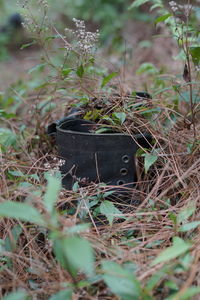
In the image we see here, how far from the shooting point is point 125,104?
57.4 inches

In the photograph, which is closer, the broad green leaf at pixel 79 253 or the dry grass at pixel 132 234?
the broad green leaf at pixel 79 253

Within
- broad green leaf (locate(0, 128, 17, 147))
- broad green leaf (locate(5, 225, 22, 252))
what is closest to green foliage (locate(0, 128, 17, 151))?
broad green leaf (locate(0, 128, 17, 147))

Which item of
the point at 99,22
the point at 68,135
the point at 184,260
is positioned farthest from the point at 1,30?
the point at 184,260

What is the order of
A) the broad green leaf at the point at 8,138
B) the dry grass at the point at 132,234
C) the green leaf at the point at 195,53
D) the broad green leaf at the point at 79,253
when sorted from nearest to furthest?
1. the broad green leaf at the point at 79,253
2. the dry grass at the point at 132,234
3. the green leaf at the point at 195,53
4. the broad green leaf at the point at 8,138

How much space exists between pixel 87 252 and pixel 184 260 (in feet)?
0.81

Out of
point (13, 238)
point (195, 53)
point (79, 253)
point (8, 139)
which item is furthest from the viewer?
point (8, 139)

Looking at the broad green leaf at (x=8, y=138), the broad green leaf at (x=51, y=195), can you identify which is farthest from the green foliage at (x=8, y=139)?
the broad green leaf at (x=51, y=195)

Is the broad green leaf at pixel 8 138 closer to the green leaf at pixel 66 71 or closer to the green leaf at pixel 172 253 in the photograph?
the green leaf at pixel 66 71

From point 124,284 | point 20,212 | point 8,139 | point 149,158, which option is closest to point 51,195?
point 20,212

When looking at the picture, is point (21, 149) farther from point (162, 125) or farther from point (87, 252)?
point (87, 252)

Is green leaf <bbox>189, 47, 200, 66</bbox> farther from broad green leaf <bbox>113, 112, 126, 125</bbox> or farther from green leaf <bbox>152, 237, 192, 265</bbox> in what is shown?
green leaf <bbox>152, 237, 192, 265</bbox>

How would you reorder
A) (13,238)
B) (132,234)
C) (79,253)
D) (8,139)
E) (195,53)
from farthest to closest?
(8,139), (195,53), (132,234), (13,238), (79,253)

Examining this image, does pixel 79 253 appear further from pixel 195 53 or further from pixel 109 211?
pixel 195 53

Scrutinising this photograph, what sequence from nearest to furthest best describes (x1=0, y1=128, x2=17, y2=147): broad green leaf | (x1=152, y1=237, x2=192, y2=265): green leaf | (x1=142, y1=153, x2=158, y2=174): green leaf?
1. (x1=152, y1=237, x2=192, y2=265): green leaf
2. (x1=142, y1=153, x2=158, y2=174): green leaf
3. (x1=0, y1=128, x2=17, y2=147): broad green leaf
